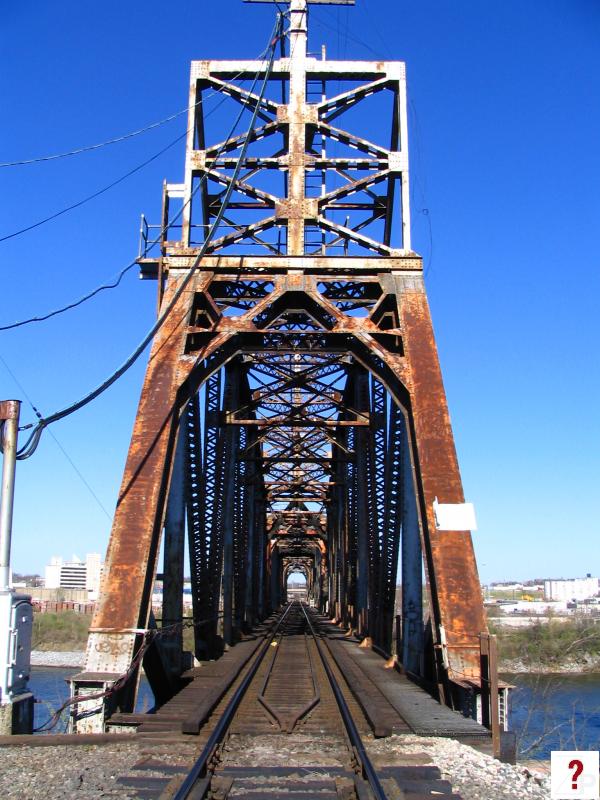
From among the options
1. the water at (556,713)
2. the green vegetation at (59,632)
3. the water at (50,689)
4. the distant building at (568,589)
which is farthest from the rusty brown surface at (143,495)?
the distant building at (568,589)

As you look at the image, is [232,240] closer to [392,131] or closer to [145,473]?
[392,131]

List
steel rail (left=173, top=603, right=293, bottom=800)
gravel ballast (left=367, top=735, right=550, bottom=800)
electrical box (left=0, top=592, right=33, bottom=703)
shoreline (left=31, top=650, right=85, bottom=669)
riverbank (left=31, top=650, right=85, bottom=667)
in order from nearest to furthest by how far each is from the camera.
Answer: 1. steel rail (left=173, top=603, right=293, bottom=800)
2. gravel ballast (left=367, top=735, right=550, bottom=800)
3. electrical box (left=0, top=592, right=33, bottom=703)
4. shoreline (left=31, top=650, right=85, bottom=669)
5. riverbank (left=31, top=650, right=85, bottom=667)

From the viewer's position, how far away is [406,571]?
1304 cm

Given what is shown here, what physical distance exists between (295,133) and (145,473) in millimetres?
6266

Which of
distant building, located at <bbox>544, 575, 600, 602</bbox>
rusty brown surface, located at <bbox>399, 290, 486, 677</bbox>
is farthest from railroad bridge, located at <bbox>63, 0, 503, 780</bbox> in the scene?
distant building, located at <bbox>544, 575, 600, 602</bbox>

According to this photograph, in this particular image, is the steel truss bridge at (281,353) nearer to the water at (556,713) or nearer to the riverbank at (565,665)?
the water at (556,713)

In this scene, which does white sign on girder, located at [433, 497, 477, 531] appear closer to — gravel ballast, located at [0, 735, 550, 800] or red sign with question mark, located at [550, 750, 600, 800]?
gravel ballast, located at [0, 735, 550, 800]

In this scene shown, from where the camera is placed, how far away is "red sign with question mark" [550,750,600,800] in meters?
5.64

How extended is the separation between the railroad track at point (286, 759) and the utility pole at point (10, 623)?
1814mm

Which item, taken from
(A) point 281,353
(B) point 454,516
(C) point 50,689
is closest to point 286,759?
(B) point 454,516

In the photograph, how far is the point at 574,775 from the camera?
571 cm

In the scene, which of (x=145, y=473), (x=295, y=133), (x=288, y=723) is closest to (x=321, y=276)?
(x=295, y=133)

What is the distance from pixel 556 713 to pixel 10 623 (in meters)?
22.7

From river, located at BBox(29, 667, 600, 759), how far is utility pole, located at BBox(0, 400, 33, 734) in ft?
7.71
